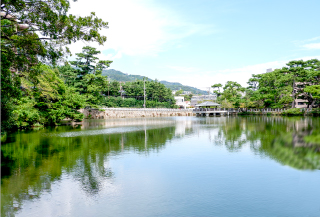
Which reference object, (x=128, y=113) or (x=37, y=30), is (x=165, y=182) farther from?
(x=128, y=113)

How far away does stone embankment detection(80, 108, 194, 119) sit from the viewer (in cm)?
4412

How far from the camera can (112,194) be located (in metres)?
6.84

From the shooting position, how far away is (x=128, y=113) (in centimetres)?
4928

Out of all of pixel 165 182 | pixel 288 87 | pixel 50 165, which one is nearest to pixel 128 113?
pixel 288 87

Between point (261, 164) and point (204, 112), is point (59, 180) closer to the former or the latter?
point (261, 164)

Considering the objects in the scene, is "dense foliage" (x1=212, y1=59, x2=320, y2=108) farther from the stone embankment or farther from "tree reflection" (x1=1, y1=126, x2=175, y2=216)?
"tree reflection" (x1=1, y1=126, x2=175, y2=216)

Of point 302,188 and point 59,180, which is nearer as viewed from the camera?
point 302,188

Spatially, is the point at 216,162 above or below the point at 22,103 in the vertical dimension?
below

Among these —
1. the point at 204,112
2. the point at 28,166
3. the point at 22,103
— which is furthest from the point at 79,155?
the point at 204,112

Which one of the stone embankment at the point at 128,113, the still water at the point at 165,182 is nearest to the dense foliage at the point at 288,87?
the stone embankment at the point at 128,113

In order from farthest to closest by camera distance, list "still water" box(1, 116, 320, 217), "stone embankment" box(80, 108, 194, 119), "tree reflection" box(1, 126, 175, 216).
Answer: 1. "stone embankment" box(80, 108, 194, 119)
2. "tree reflection" box(1, 126, 175, 216)
3. "still water" box(1, 116, 320, 217)

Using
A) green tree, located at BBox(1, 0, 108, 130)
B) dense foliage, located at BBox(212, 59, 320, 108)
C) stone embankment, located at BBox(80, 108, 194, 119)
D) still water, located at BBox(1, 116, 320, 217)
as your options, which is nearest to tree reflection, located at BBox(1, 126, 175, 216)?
still water, located at BBox(1, 116, 320, 217)

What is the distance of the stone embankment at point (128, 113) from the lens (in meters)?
44.1

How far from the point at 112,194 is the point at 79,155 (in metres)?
5.40
